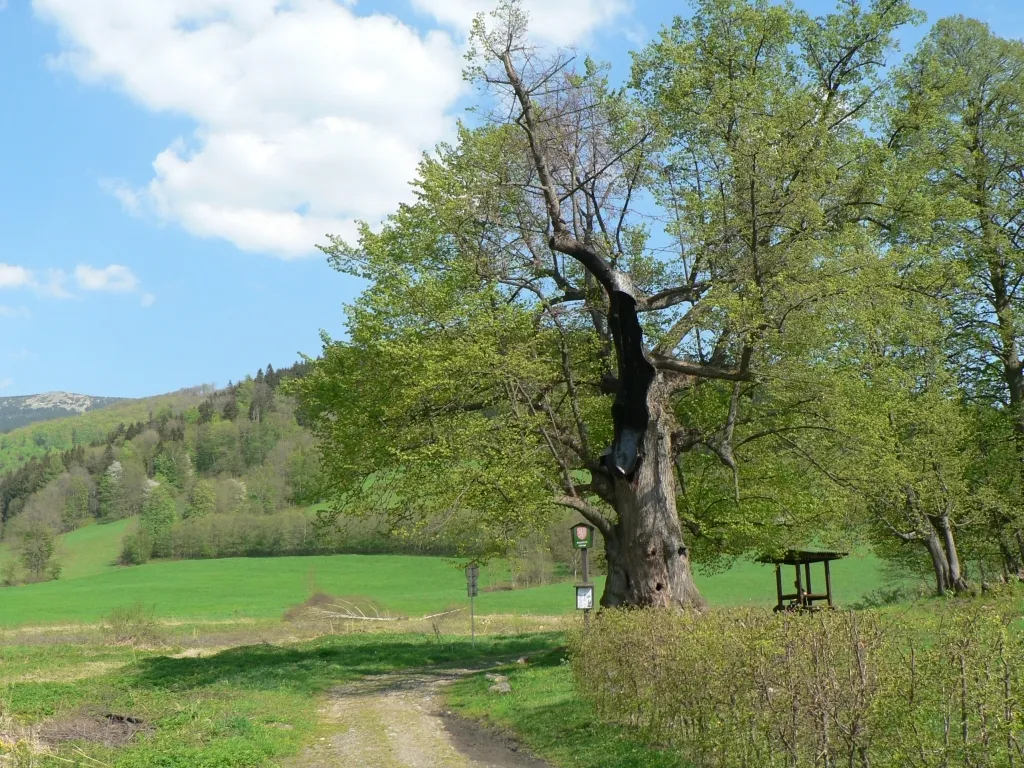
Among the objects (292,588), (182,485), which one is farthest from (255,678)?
(182,485)

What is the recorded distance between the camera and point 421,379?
1653cm

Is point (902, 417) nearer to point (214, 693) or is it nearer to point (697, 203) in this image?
point (697, 203)

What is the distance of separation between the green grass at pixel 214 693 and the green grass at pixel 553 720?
102 inches

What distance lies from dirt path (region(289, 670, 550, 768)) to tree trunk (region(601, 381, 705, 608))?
440cm

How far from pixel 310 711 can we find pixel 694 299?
11039 millimetres

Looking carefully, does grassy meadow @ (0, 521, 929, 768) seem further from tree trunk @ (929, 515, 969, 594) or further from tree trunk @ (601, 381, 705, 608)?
tree trunk @ (929, 515, 969, 594)

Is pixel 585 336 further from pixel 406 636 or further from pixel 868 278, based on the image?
pixel 406 636

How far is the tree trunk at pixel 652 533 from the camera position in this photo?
54.9 feet

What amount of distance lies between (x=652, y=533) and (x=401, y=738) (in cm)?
703

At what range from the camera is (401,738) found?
37.8 ft

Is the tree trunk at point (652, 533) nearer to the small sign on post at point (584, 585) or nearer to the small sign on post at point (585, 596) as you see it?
the small sign on post at point (584, 585)

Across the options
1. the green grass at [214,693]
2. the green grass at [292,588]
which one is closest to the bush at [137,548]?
the green grass at [292,588]

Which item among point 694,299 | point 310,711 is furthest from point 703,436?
point 310,711

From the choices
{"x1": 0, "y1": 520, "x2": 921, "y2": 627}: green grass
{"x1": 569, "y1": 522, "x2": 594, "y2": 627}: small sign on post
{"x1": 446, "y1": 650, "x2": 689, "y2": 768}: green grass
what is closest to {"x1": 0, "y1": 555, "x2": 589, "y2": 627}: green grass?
{"x1": 0, "y1": 520, "x2": 921, "y2": 627}: green grass
